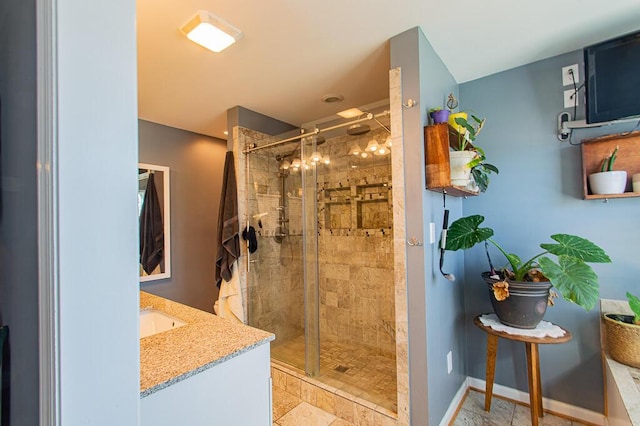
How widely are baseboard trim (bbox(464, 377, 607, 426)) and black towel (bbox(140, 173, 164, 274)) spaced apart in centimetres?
300

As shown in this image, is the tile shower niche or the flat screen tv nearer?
the flat screen tv

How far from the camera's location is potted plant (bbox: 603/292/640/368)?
1520 mm

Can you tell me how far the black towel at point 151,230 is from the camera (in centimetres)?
289

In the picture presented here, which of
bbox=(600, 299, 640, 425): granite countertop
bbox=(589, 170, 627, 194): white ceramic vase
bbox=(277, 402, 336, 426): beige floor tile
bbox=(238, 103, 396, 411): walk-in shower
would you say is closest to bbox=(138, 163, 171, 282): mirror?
bbox=(238, 103, 396, 411): walk-in shower

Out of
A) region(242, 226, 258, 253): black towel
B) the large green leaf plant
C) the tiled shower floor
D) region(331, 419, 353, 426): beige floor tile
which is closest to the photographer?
the large green leaf plant

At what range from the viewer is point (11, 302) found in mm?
718

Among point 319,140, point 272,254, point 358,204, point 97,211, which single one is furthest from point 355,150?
point 97,211

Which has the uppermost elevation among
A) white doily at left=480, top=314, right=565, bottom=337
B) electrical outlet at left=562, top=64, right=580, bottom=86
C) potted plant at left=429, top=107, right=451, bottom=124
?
electrical outlet at left=562, top=64, right=580, bottom=86

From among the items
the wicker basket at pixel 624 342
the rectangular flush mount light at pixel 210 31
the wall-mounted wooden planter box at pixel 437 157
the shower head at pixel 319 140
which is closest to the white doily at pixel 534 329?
the wicker basket at pixel 624 342

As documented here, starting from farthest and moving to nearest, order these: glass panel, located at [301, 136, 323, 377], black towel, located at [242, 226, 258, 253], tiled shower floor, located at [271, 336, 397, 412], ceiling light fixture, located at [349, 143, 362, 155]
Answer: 1. ceiling light fixture, located at [349, 143, 362, 155]
2. black towel, located at [242, 226, 258, 253]
3. glass panel, located at [301, 136, 323, 377]
4. tiled shower floor, located at [271, 336, 397, 412]

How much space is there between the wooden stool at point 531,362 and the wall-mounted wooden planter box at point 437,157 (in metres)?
0.93

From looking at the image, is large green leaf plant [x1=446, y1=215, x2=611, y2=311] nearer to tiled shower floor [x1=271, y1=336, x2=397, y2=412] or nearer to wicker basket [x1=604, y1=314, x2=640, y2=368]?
wicker basket [x1=604, y1=314, x2=640, y2=368]

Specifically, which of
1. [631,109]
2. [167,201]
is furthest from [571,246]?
[167,201]

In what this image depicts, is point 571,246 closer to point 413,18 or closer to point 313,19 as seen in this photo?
point 413,18
